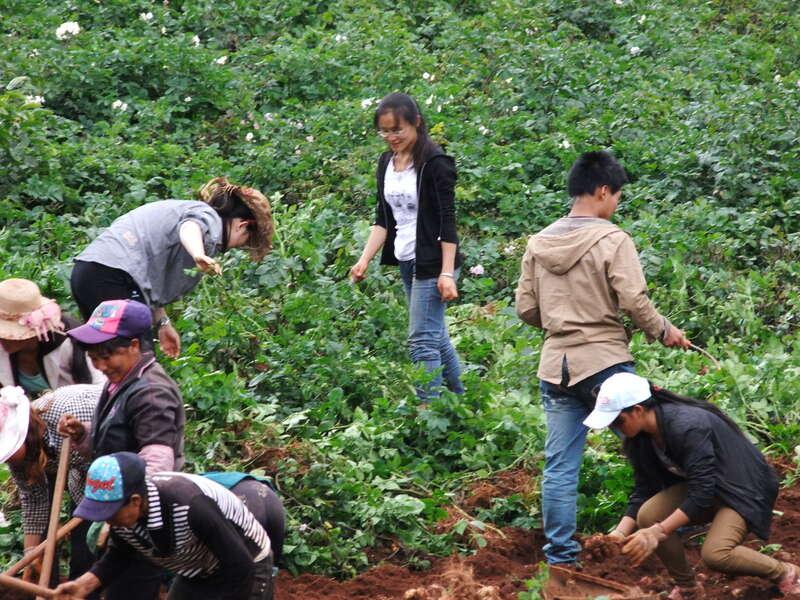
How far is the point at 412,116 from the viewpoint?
658 cm

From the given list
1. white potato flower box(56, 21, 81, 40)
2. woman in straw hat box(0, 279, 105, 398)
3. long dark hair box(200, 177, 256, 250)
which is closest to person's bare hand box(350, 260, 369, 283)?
long dark hair box(200, 177, 256, 250)

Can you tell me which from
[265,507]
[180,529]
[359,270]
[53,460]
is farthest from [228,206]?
[180,529]

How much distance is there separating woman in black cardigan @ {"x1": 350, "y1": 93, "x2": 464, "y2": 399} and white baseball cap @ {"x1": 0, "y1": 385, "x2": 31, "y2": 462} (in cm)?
260

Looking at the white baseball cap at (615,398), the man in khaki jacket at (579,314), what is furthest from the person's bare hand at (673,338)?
the white baseball cap at (615,398)

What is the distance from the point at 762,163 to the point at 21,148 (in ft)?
18.4

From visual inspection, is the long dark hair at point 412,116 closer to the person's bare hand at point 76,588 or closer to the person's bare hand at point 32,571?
the person's bare hand at point 32,571

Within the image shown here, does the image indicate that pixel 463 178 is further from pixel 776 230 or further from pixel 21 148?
pixel 21 148

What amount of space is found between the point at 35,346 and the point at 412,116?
2.39 meters

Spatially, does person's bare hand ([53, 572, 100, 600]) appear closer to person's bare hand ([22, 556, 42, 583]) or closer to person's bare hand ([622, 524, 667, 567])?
person's bare hand ([22, 556, 42, 583])

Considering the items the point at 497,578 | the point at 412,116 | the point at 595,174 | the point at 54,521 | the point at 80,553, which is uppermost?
the point at 412,116

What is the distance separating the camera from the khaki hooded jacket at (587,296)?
17.3ft

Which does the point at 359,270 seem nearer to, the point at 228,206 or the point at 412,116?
the point at 412,116

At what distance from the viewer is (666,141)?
34.9 ft

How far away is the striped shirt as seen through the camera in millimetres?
3980
